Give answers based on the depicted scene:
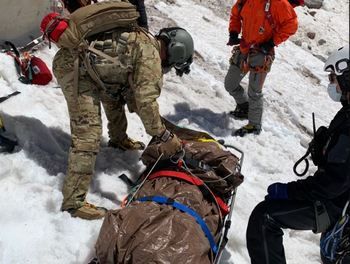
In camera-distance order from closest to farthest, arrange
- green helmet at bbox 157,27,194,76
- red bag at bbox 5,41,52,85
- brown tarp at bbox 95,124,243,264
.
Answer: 1. brown tarp at bbox 95,124,243,264
2. green helmet at bbox 157,27,194,76
3. red bag at bbox 5,41,52,85

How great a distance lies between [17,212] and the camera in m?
3.87

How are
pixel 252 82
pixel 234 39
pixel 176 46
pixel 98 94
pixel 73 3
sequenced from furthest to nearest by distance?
pixel 234 39 < pixel 252 82 < pixel 73 3 < pixel 176 46 < pixel 98 94

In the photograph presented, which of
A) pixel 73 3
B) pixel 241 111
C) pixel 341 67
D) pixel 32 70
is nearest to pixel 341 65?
pixel 341 67

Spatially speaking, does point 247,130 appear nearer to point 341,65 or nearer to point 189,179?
point 189,179

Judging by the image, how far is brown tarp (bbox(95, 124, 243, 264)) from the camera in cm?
302

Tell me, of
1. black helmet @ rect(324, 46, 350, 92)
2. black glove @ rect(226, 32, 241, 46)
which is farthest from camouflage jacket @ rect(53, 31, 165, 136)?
black glove @ rect(226, 32, 241, 46)

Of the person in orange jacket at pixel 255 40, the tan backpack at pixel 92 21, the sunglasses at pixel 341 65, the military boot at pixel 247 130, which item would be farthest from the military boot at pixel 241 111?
the sunglasses at pixel 341 65

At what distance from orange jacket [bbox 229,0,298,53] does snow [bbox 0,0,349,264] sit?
4.43 ft

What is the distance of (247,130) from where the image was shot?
6480 mm

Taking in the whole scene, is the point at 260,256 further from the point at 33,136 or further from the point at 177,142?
the point at 33,136

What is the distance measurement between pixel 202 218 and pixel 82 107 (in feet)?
4.67

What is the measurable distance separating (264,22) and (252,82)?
2.68 feet

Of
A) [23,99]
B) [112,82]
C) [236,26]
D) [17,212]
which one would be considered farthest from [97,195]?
[236,26]

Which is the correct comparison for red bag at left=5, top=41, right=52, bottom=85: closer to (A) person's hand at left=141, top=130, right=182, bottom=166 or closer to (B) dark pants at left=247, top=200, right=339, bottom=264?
(A) person's hand at left=141, top=130, right=182, bottom=166
